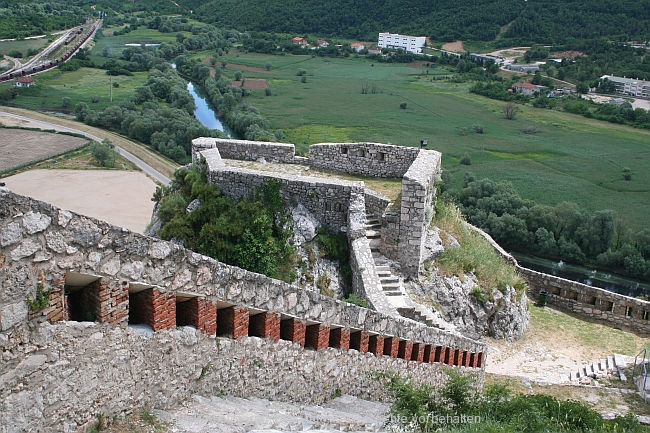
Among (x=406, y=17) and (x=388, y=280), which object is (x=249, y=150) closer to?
(x=388, y=280)

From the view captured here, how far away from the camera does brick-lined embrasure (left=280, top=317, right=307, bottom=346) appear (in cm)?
841

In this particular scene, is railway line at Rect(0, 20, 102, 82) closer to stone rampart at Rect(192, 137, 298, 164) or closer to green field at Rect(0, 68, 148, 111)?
green field at Rect(0, 68, 148, 111)

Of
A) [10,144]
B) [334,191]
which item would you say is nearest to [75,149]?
[10,144]

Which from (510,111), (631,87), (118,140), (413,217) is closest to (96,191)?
(118,140)

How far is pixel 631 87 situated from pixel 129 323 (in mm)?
100167

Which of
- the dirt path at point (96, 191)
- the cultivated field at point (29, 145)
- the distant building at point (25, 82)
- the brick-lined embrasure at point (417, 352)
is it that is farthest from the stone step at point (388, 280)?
the distant building at point (25, 82)

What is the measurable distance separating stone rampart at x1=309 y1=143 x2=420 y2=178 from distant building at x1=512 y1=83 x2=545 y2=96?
261ft

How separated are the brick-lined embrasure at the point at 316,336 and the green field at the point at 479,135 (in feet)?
153

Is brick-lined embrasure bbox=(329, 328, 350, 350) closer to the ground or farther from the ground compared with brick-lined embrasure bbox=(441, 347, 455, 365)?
farther from the ground

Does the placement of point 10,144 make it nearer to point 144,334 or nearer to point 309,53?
point 144,334

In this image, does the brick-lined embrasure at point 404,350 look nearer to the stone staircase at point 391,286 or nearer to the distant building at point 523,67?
the stone staircase at point 391,286

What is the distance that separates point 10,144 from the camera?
56.6 meters

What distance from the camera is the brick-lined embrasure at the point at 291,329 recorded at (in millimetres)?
8414

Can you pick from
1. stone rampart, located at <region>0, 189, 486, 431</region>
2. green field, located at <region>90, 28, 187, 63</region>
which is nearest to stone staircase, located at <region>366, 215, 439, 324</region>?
stone rampart, located at <region>0, 189, 486, 431</region>
